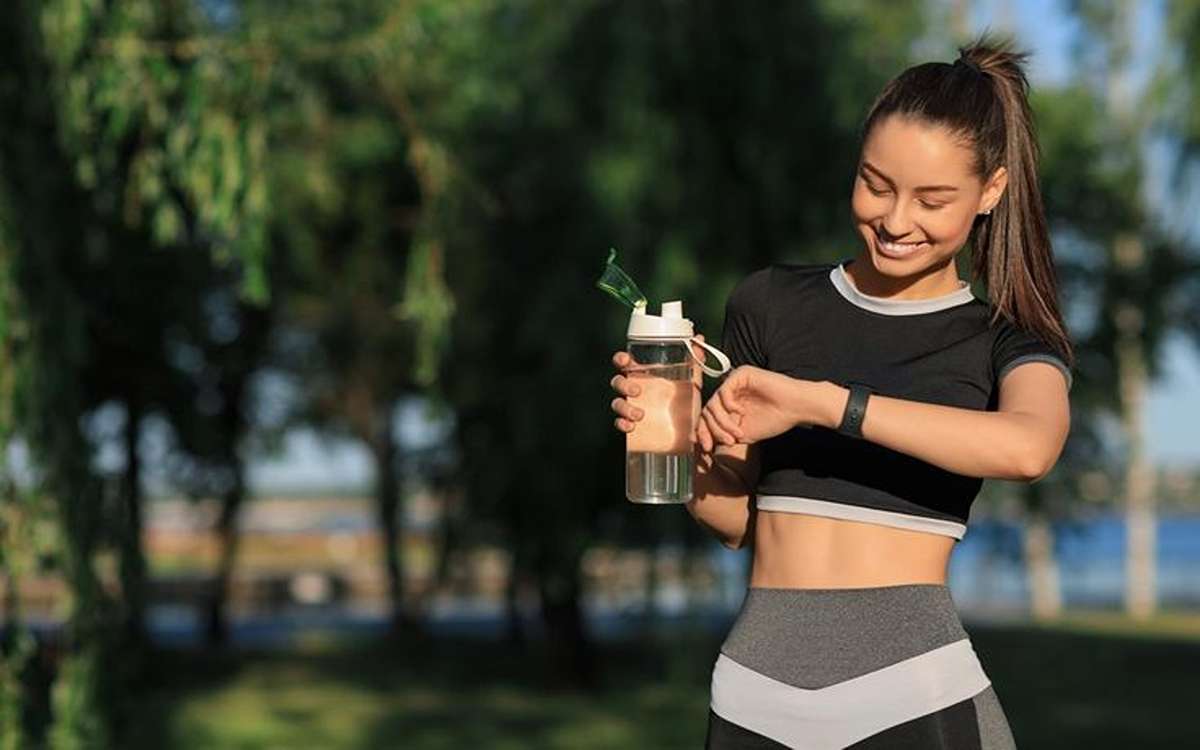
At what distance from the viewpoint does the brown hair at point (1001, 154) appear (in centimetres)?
246

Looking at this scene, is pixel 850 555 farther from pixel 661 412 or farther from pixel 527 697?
pixel 527 697

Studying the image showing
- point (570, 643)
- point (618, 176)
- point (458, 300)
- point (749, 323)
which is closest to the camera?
point (749, 323)

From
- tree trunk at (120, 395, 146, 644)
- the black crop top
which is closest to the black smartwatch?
the black crop top

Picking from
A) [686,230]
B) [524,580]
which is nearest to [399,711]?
[524,580]

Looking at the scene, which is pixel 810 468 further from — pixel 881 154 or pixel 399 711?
pixel 399 711

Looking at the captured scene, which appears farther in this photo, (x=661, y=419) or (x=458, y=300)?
(x=458, y=300)

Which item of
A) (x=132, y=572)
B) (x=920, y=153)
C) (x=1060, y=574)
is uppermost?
(x=920, y=153)

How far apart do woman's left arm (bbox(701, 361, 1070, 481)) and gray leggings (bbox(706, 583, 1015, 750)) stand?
0.23 metres

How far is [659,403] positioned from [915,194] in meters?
0.44

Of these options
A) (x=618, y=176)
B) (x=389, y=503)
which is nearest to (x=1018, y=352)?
(x=618, y=176)

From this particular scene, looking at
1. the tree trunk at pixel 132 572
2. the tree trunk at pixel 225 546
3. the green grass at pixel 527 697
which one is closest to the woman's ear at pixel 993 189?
the tree trunk at pixel 132 572

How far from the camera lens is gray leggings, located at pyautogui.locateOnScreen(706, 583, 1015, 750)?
96.3 inches

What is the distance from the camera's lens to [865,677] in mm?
2449

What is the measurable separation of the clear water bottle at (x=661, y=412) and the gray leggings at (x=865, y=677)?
9.0 inches
